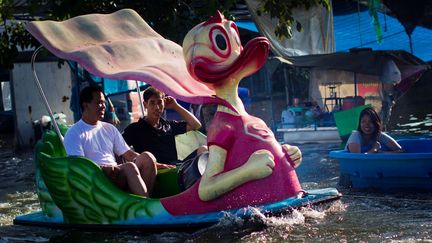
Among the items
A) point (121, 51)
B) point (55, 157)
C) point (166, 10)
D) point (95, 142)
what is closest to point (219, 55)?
point (121, 51)

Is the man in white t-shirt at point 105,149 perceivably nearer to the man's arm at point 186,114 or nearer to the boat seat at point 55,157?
the boat seat at point 55,157

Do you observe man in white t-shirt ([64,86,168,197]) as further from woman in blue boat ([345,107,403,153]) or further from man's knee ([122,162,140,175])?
woman in blue boat ([345,107,403,153])

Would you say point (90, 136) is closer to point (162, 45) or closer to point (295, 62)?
point (162, 45)

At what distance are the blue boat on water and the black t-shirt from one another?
6.81ft

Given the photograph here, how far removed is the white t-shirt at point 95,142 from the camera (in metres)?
7.23

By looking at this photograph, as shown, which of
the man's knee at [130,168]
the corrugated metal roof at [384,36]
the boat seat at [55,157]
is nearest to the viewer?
the man's knee at [130,168]

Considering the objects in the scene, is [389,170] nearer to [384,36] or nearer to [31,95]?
[384,36]

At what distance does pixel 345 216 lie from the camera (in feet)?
24.4

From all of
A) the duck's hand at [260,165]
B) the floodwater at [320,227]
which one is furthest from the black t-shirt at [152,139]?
the duck's hand at [260,165]

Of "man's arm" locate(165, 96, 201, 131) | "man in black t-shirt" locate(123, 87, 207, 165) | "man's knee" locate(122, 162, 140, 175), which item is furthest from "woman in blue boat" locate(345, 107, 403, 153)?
"man's knee" locate(122, 162, 140, 175)

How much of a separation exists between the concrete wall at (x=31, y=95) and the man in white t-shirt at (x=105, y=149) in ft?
35.8

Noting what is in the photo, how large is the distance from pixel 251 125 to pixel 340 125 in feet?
16.1

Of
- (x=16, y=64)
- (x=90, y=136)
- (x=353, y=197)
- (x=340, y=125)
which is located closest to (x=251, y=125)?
(x=90, y=136)

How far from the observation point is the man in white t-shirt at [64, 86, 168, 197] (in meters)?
7.14
